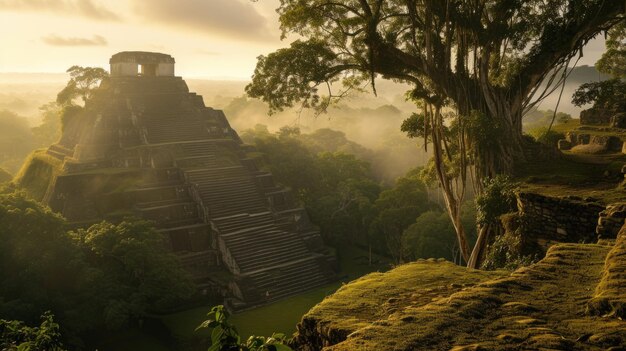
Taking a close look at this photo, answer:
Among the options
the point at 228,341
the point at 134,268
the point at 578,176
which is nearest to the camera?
the point at 228,341

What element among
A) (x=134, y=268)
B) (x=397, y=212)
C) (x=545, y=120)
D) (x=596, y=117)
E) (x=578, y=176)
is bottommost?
(x=134, y=268)

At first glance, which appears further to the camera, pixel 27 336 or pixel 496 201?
pixel 496 201

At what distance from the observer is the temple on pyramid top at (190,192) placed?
22.6 metres

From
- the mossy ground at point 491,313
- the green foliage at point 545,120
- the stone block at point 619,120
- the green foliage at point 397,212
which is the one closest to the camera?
the mossy ground at point 491,313

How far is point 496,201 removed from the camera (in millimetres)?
11531

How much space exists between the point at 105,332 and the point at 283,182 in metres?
15.0

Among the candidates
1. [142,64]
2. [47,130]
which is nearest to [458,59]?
[142,64]

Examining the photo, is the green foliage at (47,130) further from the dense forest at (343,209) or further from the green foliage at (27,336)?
the green foliage at (27,336)

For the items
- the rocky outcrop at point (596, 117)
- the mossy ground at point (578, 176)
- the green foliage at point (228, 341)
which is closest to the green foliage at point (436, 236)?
the rocky outcrop at point (596, 117)

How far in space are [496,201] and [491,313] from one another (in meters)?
6.83

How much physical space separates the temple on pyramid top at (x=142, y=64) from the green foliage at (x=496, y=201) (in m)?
29.3

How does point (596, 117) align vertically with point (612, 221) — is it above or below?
above

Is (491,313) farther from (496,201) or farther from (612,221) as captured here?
(496,201)

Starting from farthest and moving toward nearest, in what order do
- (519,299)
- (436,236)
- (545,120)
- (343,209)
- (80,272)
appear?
(545,120), (343,209), (436,236), (80,272), (519,299)
